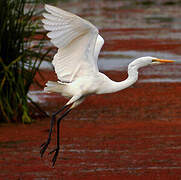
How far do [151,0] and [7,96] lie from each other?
26.2 metres

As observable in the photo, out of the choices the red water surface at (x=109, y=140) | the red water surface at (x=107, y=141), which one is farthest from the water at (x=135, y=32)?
the red water surface at (x=107, y=141)

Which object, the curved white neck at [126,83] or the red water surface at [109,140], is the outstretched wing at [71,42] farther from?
the red water surface at [109,140]

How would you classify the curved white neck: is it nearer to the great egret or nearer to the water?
the great egret

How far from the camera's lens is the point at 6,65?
10.3 meters

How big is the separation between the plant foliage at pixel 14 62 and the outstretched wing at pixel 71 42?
2.60 meters

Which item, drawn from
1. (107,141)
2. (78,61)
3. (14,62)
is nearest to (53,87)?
(78,61)

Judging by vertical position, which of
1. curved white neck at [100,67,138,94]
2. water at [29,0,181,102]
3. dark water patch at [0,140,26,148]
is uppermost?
curved white neck at [100,67,138,94]

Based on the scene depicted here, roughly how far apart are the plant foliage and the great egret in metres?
2.52

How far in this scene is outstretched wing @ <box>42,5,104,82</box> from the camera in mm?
6441

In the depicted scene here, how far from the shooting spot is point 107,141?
8922 millimetres

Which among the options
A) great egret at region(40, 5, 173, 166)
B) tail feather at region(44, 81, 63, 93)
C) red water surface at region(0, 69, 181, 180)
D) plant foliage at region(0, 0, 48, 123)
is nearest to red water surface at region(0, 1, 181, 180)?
red water surface at region(0, 69, 181, 180)

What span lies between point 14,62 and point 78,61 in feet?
9.71

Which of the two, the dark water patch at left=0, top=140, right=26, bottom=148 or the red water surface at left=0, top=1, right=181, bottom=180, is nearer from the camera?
the red water surface at left=0, top=1, right=181, bottom=180

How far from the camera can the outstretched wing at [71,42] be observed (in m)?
6.44
